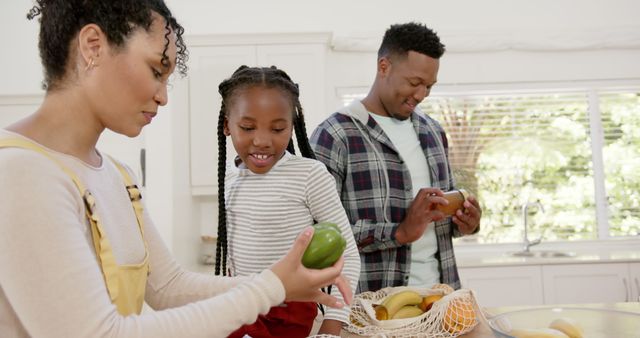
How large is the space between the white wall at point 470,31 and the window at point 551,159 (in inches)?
7.1

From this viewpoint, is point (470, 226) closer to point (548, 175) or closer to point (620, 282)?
point (620, 282)

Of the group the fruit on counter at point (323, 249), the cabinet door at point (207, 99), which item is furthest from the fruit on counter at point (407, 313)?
the cabinet door at point (207, 99)

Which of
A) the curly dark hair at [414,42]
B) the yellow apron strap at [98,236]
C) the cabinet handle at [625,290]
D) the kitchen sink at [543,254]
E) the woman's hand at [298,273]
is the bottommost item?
the cabinet handle at [625,290]

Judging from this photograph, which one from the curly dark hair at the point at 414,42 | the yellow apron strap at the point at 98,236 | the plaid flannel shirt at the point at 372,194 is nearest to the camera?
the yellow apron strap at the point at 98,236

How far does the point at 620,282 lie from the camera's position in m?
3.46

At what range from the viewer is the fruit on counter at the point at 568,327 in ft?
2.82

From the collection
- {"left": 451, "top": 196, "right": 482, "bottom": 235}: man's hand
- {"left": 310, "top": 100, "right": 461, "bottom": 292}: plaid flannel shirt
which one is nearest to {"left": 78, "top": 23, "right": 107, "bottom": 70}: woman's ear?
{"left": 310, "top": 100, "right": 461, "bottom": 292}: plaid flannel shirt

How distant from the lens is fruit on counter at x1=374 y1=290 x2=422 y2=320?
3.90 feet

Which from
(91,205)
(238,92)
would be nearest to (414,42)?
(238,92)

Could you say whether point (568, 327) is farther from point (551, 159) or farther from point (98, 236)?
point (551, 159)

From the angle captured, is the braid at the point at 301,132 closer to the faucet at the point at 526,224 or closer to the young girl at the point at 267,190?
the young girl at the point at 267,190

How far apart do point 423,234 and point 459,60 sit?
257 cm

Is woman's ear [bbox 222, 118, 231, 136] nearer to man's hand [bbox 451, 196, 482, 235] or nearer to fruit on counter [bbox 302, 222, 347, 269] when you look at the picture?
fruit on counter [bbox 302, 222, 347, 269]

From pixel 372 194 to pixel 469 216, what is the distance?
1.07 feet
